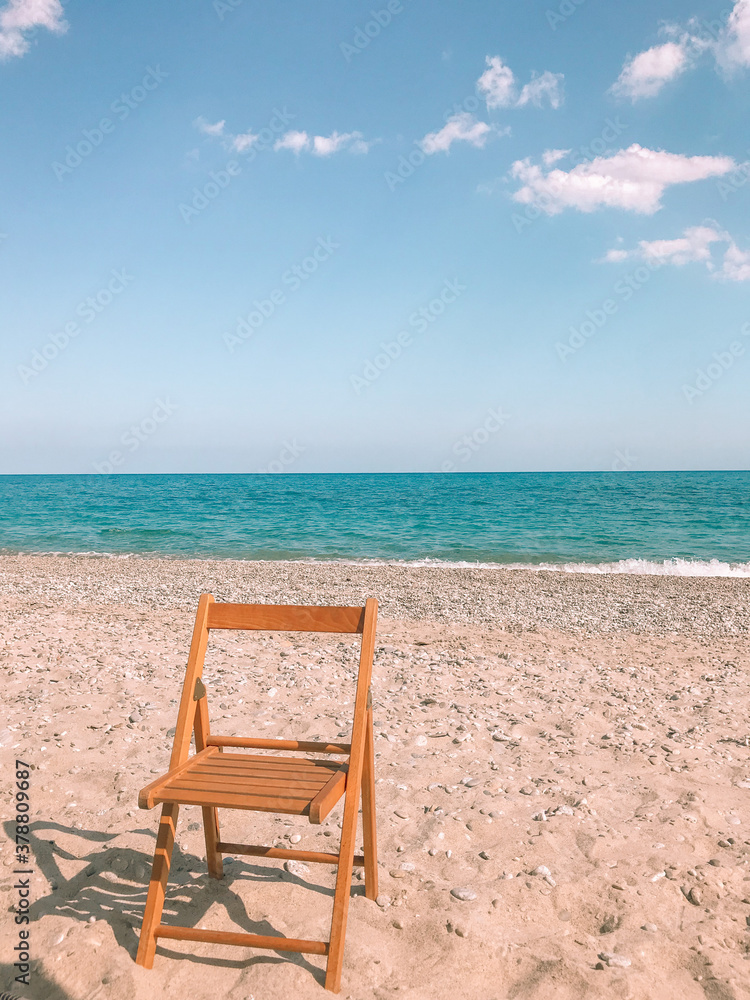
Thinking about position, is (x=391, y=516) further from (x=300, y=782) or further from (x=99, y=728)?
(x=300, y=782)

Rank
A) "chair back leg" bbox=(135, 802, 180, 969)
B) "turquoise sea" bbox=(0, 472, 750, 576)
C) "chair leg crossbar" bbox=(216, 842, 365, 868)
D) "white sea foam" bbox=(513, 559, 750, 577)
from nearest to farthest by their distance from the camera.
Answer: "chair back leg" bbox=(135, 802, 180, 969), "chair leg crossbar" bbox=(216, 842, 365, 868), "white sea foam" bbox=(513, 559, 750, 577), "turquoise sea" bbox=(0, 472, 750, 576)

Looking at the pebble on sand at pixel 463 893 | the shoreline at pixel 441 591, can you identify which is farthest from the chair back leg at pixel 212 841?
the shoreline at pixel 441 591

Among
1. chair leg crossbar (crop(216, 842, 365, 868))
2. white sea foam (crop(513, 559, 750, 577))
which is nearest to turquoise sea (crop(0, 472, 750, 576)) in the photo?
white sea foam (crop(513, 559, 750, 577))

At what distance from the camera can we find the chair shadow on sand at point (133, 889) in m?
2.94

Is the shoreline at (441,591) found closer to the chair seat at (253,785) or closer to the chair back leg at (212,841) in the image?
the chair back leg at (212,841)

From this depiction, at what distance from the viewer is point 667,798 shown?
425 centimetres

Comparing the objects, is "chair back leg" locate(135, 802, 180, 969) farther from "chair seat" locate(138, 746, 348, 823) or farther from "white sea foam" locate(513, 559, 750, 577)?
"white sea foam" locate(513, 559, 750, 577)

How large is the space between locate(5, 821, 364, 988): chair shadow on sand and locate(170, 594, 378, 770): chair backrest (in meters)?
0.75

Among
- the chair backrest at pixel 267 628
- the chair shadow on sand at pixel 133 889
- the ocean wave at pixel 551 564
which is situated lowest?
the ocean wave at pixel 551 564

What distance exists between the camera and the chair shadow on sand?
2.94m

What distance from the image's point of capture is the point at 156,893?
9.27 ft

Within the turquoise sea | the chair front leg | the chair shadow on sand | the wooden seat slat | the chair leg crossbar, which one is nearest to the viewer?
the wooden seat slat

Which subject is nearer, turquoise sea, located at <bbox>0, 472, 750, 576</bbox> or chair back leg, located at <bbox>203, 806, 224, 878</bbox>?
chair back leg, located at <bbox>203, 806, 224, 878</bbox>

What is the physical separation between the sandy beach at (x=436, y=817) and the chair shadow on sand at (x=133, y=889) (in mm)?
14
